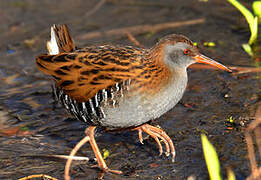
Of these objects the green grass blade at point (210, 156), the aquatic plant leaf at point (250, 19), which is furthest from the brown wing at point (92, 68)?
the aquatic plant leaf at point (250, 19)

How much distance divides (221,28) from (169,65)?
8.28 feet

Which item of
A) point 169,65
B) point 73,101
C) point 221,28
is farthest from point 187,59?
point 221,28

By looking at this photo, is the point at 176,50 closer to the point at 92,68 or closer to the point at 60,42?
the point at 92,68

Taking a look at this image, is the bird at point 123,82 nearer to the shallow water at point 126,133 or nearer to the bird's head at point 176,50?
the bird's head at point 176,50

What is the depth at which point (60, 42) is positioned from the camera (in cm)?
412

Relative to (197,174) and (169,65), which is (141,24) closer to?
(169,65)

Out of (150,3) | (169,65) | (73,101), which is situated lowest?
(73,101)

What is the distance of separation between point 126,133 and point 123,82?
84 cm

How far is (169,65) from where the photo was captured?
11.4 ft

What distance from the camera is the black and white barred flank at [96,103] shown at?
3.36 metres

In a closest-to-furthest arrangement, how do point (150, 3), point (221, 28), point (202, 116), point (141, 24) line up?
point (202, 116) → point (221, 28) → point (141, 24) → point (150, 3)

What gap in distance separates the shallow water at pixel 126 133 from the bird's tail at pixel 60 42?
2.30 ft

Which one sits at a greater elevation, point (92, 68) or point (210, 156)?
point (92, 68)

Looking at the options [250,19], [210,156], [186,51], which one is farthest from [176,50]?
[250,19]
